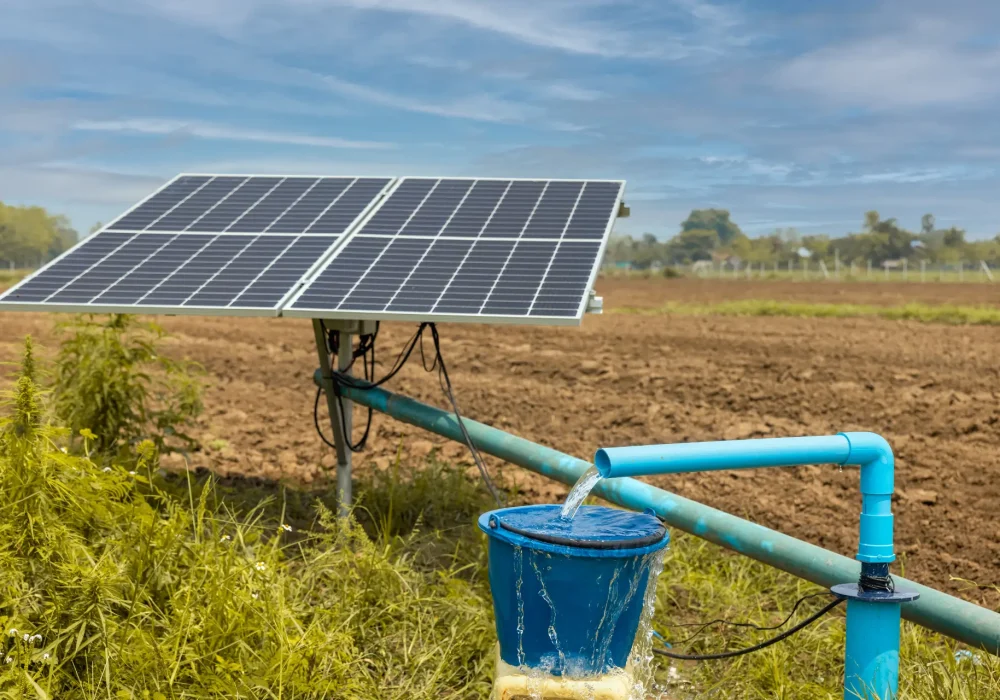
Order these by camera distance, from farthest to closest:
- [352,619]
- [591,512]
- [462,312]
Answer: [462,312] < [352,619] < [591,512]

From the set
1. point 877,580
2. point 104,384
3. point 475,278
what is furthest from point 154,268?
Result: point 877,580

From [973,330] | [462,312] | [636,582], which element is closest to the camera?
[636,582]

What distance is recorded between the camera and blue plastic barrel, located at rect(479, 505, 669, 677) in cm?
330

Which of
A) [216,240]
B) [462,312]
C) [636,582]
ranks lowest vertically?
[636,582]

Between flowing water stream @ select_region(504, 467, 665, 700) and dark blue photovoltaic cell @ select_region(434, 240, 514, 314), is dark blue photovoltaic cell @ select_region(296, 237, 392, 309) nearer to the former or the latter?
dark blue photovoltaic cell @ select_region(434, 240, 514, 314)

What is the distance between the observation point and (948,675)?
4.01 meters

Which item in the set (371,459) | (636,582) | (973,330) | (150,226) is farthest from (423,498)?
(973,330)

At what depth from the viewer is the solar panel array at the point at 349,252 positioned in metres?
5.34

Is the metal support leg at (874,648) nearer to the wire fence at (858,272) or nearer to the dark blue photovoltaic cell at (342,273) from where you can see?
the dark blue photovoltaic cell at (342,273)

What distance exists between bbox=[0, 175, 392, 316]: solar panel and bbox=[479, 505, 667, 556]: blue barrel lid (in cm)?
231

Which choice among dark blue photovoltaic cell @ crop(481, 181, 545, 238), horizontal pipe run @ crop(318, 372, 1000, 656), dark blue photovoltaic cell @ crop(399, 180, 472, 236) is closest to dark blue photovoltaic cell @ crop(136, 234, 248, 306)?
dark blue photovoltaic cell @ crop(399, 180, 472, 236)

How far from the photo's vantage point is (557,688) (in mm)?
3383

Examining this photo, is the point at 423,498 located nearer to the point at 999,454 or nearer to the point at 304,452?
the point at 304,452

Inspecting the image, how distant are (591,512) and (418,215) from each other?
11.1 ft
